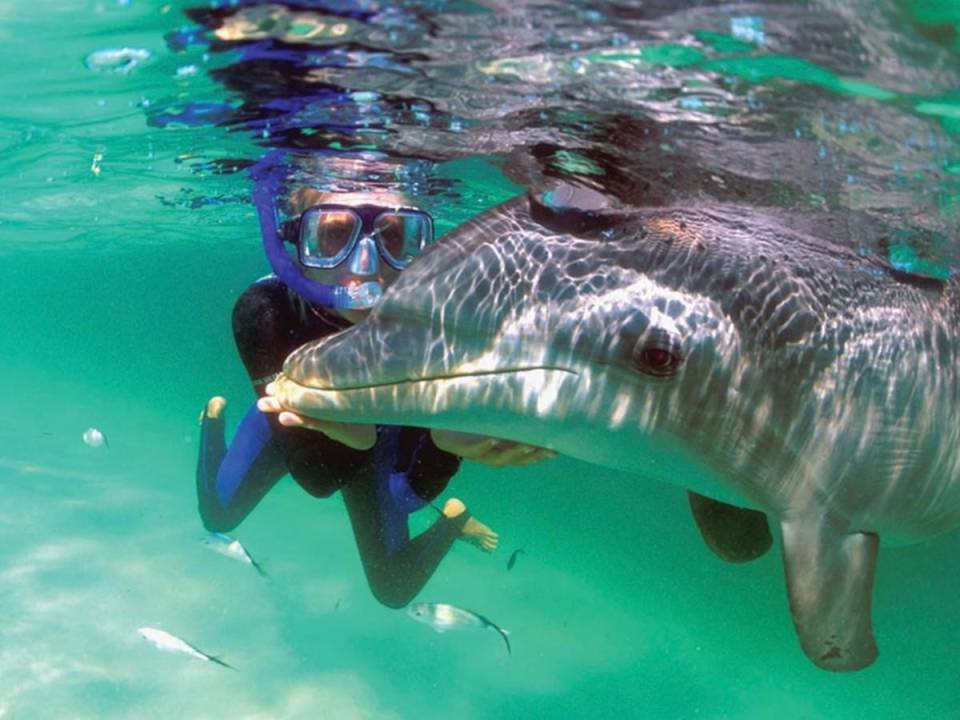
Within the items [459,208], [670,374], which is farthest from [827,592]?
[459,208]

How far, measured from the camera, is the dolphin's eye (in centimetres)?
311

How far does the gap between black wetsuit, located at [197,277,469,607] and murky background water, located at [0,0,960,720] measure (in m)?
2.06

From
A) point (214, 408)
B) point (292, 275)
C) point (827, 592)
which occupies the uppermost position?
point (827, 592)

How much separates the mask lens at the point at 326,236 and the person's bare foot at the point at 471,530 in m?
3.97

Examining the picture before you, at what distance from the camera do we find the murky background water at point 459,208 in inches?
203

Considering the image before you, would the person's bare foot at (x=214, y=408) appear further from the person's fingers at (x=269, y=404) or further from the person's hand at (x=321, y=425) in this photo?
the person's fingers at (x=269, y=404)

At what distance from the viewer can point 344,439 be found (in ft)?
13.7

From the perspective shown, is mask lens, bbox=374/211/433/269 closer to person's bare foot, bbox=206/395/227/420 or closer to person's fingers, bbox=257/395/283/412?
person's fingers, bbox=257/395/283/412

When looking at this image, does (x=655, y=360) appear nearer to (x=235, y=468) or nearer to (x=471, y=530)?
(x=471, y=530)

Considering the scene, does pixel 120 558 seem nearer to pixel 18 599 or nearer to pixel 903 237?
pixel 18 599

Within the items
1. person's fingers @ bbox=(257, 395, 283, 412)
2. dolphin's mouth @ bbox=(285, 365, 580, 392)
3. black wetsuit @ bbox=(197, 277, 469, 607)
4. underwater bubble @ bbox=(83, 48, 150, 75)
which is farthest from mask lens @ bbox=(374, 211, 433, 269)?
dolphin's mouth @ bbox=(285, 365, 580, 392)

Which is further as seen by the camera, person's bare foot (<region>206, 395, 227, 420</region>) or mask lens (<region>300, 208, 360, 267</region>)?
person's bare foot (<region>206, 395, 227, 420</region>)

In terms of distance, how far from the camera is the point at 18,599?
38.4ft

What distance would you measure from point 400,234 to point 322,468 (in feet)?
7.52
